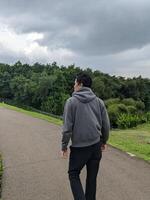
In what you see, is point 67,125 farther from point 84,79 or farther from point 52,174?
point 52,174

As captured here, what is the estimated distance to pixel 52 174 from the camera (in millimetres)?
8492

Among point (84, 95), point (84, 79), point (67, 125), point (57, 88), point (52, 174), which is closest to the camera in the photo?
point (67, 125)

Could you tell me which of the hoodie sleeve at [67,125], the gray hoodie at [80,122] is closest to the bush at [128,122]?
the gray hoodie at [80,122]

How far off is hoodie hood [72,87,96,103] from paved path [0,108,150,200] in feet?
5.51

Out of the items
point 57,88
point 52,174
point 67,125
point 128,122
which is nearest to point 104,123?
point 67,125

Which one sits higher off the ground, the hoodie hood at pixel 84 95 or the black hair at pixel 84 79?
the black hair at pixel 84 79

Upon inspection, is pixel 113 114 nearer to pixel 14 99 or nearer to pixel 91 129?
pixel 91 129

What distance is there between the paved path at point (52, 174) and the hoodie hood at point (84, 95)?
66.1 inches

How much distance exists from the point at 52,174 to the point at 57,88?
2001 inches

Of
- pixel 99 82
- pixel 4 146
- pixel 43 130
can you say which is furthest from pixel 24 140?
pixel 99 82

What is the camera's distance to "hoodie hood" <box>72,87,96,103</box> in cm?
595

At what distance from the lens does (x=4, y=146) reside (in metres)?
12.2

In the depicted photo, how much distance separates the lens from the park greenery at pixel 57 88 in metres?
46.3

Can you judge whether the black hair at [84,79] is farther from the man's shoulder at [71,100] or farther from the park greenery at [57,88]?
the park greenery at [57,88]
